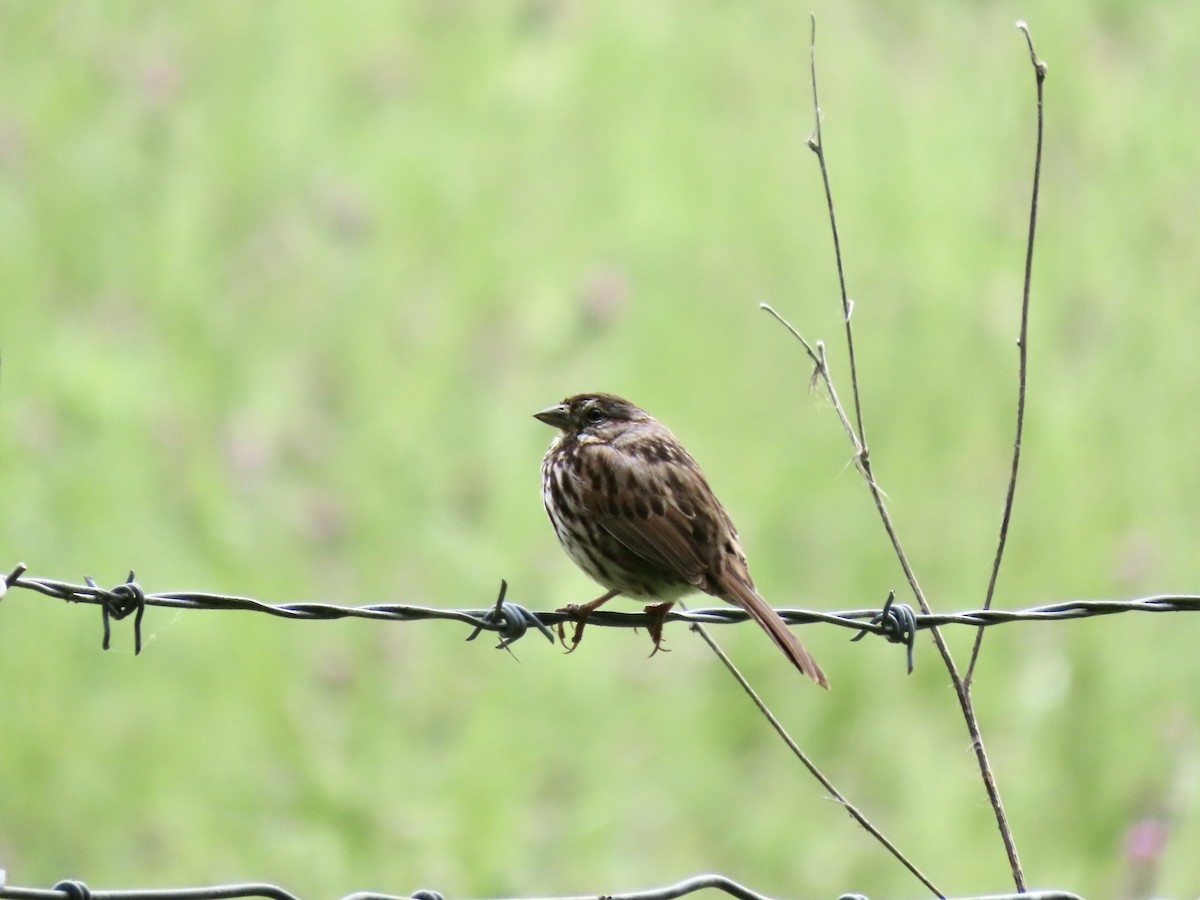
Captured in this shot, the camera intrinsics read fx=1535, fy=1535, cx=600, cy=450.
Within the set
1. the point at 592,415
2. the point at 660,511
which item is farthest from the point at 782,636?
the point at 592,415

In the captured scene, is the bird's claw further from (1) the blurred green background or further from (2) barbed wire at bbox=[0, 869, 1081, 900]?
(1) the blurred green background

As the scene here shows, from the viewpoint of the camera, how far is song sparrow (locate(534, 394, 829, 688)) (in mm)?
3959

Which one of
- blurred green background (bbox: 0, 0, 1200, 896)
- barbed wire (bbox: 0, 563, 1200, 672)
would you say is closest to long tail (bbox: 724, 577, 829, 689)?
barbed wire (bbox: 0, 563, 1200, 672)

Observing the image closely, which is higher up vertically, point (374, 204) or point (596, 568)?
point (374, 204)

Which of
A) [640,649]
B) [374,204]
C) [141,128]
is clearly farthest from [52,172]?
[640,649]

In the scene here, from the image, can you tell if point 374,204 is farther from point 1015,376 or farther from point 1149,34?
point 1149,34

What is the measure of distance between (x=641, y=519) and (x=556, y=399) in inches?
94.0

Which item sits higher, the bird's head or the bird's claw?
the bird's head

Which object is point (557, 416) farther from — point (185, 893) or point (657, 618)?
point (185, 893)

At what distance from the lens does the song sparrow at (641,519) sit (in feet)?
13.0

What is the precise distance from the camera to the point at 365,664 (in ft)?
19.6

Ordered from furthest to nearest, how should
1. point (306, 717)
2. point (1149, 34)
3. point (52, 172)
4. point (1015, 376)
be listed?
point (1149, 34)
point (1015, 376)
point (52, 172)
point (306, 717)

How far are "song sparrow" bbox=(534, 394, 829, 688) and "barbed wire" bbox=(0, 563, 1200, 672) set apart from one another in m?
0.52

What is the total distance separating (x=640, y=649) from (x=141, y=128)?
3.03 metres
